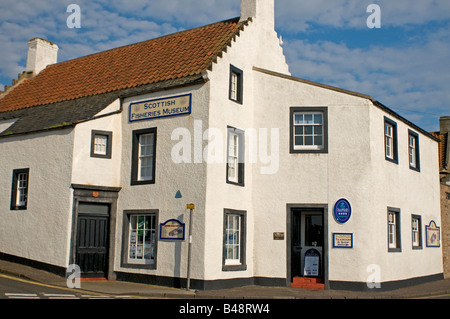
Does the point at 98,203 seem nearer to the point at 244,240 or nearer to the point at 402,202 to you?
the point at 244,240

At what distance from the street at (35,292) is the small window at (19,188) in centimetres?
411

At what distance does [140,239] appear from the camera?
1766cm

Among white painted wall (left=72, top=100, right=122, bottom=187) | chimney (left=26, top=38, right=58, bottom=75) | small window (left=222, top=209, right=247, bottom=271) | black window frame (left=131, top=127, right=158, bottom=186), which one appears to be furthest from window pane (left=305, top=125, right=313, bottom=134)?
chimney (left=26, top=38, right=58, bottom=75)

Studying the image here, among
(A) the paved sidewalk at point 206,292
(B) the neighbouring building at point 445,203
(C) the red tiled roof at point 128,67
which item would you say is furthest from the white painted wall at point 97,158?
(B) the neighbouring building at point 445,203

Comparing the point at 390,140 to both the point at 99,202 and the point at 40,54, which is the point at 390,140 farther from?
the point at 40,54

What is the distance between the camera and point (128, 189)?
18.1 metres

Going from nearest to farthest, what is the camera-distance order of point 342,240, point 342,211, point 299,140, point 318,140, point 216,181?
point 216,181
point 342,240
point 342,211
point 318,140
point 299,140

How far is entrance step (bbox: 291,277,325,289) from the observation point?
1728cm

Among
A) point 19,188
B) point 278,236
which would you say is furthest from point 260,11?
point 19,188

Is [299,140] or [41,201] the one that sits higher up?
[299,140]

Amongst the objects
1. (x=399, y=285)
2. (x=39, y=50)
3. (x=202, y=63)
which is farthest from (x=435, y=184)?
(x=39, y=50)

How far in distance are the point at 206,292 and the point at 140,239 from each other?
139 inches

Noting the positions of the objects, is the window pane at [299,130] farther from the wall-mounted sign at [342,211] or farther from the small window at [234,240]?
the small window at [234,240]

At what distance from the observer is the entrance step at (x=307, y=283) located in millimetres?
17281
